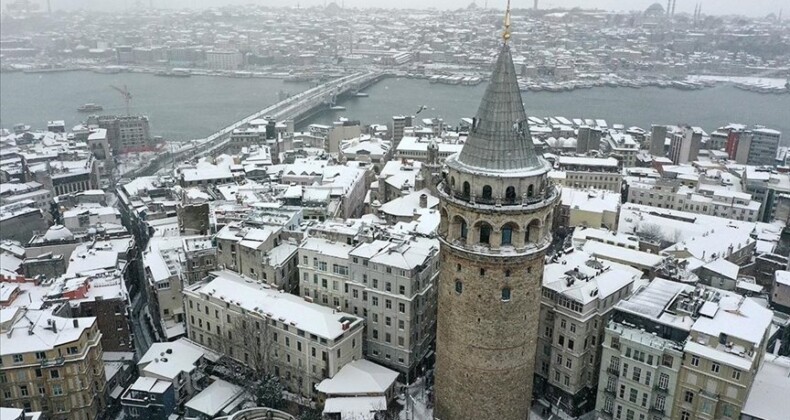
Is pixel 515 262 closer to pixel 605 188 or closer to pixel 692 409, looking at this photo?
pixel 692 409

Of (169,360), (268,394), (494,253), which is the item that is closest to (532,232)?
(494,253)

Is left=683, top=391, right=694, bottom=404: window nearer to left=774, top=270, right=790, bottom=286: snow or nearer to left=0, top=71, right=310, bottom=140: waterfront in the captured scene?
left=774, top=270, right=790, bottom=286: snow

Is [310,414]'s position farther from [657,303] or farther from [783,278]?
[783,278]

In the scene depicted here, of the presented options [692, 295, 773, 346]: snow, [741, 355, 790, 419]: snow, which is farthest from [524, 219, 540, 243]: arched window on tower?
[741, 355, 790, 419]: snow

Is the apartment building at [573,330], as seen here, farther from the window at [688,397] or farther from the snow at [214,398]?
the snow at [214,398]

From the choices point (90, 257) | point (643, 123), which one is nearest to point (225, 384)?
point (90, 257)

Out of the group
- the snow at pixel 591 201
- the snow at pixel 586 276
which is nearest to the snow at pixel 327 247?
the snow at pixel 586 276
